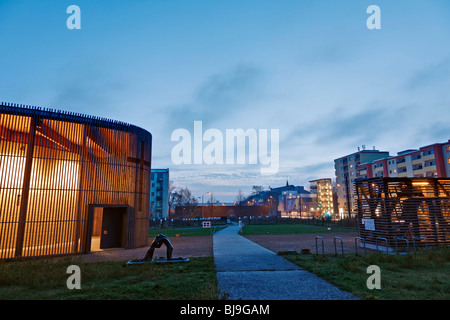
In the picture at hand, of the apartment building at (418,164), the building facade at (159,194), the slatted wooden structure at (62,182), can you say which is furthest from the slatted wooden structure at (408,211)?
the building facade at (159,194)

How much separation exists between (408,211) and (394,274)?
33.5 feet

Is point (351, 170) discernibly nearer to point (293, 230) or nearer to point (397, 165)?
point (397, 165)

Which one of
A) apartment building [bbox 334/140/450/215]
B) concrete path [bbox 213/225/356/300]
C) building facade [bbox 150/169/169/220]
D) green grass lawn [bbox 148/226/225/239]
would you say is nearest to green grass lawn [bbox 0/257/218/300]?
concrete path [bbox 213/225/356/300]

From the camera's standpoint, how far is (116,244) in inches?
773

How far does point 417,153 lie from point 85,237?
75.1 meters

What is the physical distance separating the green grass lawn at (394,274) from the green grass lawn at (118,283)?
4.03 m

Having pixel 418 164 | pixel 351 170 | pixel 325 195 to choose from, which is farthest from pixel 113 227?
pixel 325 195

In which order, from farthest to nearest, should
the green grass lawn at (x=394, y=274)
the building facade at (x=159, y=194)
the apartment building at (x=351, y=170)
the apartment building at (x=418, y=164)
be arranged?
the apartment building at (x=351, y=170) < the building facade at (x=159, y=194) < the apartment building at (x=418, y=164) < the green grass lawn at (x=394, y=274)

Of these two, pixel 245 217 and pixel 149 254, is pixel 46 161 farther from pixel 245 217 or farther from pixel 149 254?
pixel 245 217

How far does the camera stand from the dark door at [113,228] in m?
19.3

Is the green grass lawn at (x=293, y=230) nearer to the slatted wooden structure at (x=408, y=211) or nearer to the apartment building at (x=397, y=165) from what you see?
the apartment building at (x=397, y=165)

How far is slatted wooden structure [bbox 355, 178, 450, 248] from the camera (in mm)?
17359

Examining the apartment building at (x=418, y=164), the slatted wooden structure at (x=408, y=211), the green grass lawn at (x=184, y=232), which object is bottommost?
the green grass lawn at (x=184, y=232)

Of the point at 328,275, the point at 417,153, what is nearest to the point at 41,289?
the point at 328,275
